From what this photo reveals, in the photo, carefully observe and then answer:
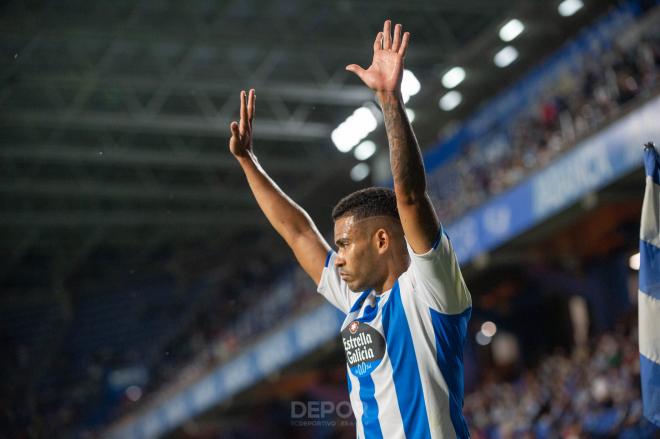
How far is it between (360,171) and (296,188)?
82cm

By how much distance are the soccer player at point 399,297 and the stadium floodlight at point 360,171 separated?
19.3 ft

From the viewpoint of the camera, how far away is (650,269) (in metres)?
3.55

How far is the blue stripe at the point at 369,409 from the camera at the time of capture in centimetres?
309

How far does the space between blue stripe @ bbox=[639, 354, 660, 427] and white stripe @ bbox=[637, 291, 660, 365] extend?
0.03 metres

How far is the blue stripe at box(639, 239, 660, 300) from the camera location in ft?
11.5

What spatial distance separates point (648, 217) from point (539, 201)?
8259 mm

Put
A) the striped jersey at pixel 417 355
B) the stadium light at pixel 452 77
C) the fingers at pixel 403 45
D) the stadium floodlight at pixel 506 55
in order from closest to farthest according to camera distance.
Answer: the striped jersey at pixel 417 355, the fingers at pixel 403 45, the stadium floodlight at pixel 506 55, the stadium light at pixel 452 77

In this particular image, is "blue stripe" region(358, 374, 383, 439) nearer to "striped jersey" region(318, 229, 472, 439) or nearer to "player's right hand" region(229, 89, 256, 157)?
"striped jersey" region(318, 229, 472, 439)

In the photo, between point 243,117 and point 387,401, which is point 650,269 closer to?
point 387,401

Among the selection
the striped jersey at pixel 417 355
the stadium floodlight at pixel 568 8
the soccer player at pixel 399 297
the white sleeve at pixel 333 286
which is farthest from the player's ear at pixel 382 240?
the stadium floodlight at pixel 568 8

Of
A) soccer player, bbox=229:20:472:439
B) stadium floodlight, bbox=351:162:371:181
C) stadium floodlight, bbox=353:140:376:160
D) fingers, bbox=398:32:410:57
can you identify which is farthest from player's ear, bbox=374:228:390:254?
stadium floodlight, bbox=353:140:376:160

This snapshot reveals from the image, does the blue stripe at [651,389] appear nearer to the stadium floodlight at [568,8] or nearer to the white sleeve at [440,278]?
the white sleeve at [440,278]

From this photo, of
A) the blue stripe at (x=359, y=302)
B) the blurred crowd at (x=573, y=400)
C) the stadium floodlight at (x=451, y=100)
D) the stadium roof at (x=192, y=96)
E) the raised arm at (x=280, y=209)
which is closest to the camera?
the blue stripe at (x=359, y=302)

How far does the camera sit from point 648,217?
A: 3.56m
